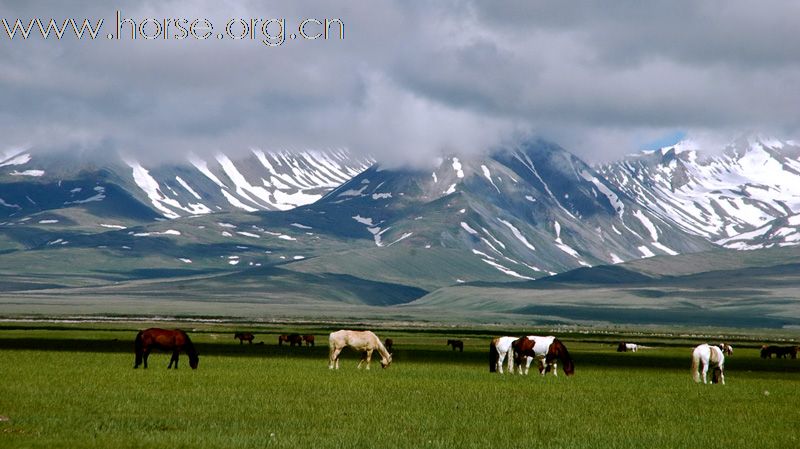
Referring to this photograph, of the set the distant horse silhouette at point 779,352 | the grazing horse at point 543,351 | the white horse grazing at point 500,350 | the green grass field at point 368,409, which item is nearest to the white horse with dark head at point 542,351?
the grazing horse at point 543,351

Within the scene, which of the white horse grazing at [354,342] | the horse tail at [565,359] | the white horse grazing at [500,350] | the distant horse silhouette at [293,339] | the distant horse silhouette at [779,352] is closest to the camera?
the horse tail at [565,359]

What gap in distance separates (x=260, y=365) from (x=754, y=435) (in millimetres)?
32492

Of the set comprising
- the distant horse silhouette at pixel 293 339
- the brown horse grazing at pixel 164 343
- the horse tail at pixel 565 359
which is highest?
the distant horse silhouette at pixel 293 339

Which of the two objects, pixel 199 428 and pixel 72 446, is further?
pixel 199 428

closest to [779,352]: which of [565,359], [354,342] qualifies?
[565,359]

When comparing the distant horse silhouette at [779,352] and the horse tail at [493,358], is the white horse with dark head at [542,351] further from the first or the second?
the distant horse silhouette at [779,352]

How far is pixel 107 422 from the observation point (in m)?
30.6

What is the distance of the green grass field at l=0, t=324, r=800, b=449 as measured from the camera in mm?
29094

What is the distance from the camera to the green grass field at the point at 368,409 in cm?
2909

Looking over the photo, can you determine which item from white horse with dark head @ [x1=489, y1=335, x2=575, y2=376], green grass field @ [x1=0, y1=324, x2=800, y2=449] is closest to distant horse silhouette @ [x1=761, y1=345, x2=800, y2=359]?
green grass field @ [x1=0, y1=324, x2=800, y2=449]

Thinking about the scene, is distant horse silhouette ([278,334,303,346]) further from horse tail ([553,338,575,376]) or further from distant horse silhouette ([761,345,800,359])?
horse tail ([553,338,575,376])

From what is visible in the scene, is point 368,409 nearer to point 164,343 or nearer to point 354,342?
point 164,343

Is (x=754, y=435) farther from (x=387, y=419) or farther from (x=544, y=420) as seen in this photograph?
(x=387, y=419)

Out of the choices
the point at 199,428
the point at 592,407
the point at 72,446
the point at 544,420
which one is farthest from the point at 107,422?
the point at 592,407
